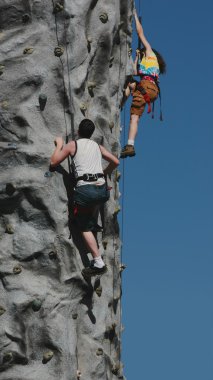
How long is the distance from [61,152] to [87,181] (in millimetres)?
475

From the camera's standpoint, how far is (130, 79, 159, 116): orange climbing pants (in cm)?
1575

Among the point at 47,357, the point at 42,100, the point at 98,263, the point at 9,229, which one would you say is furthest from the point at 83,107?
the point at 47,357

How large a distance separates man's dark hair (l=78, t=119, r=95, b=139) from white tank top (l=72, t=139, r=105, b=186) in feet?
0.61

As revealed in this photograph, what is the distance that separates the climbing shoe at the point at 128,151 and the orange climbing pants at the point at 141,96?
626 mm

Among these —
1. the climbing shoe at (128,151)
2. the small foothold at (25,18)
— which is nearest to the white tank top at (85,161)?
the climbing shoe at (128,151)

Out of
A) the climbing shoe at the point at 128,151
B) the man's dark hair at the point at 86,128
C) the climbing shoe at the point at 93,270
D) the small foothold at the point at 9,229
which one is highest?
the man's dark hair at the point at 86,128

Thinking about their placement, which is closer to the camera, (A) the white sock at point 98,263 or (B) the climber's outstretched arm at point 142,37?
(A) the white sock at point 98,263

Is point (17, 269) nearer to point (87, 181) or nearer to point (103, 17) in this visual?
point (87, 181)

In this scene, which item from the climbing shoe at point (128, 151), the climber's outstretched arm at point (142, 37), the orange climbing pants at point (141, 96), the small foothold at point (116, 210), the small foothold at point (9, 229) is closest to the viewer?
the small foothold at point (9, 229)

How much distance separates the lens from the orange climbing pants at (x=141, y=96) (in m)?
15.8

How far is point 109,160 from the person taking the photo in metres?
14.1

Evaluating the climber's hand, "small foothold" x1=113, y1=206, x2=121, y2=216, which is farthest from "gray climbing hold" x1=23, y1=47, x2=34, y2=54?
"small foothold" x1=113, y1=206, x2=121, y2=216

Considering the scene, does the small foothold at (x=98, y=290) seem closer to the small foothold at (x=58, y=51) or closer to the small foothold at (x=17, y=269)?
the small foothold at (x=17, y=269)

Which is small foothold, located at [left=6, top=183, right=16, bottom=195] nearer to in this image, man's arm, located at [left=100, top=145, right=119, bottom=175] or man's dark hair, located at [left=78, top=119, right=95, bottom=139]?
man's dark hair, located at [left=78, top=119, right=95, bottom=139]
